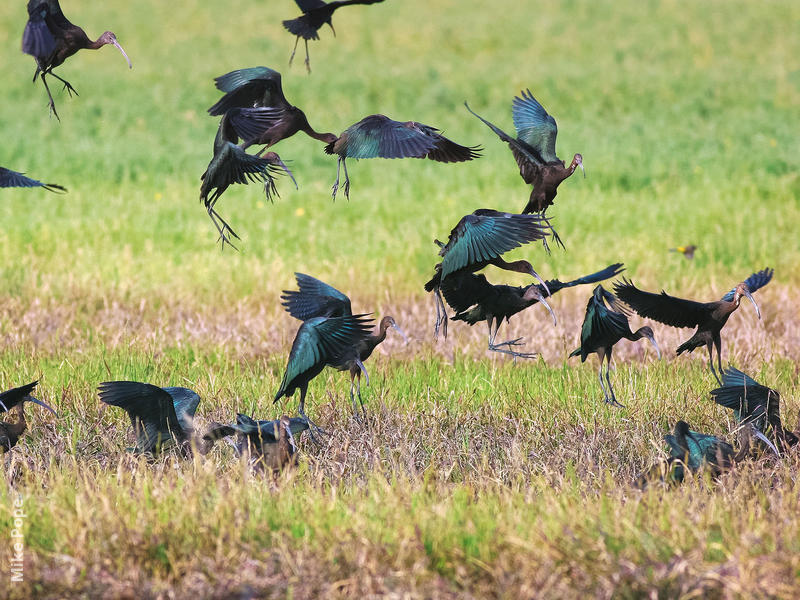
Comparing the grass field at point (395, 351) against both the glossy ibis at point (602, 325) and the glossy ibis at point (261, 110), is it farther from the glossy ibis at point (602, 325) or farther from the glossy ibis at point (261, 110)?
the glossy ibis at point (261, 110)

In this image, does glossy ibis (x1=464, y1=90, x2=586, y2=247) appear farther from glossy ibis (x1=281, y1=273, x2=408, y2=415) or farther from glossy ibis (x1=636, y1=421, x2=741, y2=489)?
glossy ibis (x1=636, y1=421, x2=741, y2=489)

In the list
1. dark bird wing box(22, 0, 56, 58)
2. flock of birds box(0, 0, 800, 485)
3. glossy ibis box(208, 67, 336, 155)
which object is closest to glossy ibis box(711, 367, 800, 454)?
flock of birds box(0, 0, 800, 485)

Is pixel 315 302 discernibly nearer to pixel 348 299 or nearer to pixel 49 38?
pixel 348 299

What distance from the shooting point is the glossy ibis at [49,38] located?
3.26 meters

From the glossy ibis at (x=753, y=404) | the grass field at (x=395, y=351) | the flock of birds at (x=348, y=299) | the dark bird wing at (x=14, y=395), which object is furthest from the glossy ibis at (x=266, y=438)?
the glossy ibis at (x=753, y=404)

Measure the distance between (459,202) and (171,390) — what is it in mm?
8605

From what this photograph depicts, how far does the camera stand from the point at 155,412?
4.49 metres

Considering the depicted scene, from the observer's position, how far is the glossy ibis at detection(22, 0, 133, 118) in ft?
10.7

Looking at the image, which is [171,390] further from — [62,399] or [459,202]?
[459,202]

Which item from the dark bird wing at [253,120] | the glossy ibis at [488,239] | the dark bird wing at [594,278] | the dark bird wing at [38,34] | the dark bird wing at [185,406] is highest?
the dark bird wing at [38,34]

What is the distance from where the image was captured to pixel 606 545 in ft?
11.8

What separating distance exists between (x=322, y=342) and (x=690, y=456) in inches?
63.0

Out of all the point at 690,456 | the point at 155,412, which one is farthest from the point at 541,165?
the point at 155,412

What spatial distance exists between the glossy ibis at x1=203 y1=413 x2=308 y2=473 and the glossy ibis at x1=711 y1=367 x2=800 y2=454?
1.70m
